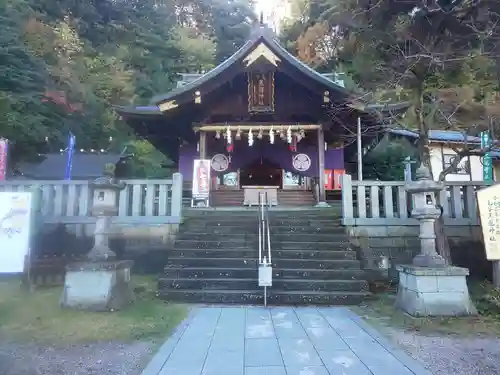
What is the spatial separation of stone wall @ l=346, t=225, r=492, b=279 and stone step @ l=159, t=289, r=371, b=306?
1.60 m

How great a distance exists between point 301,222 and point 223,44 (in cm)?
3134

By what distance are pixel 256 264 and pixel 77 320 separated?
3.51 metres

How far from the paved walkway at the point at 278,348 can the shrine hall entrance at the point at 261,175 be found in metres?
10.7

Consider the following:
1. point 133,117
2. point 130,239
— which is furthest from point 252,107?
point 130,239

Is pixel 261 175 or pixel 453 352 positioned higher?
pixel 261 175

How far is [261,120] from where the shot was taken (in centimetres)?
1339

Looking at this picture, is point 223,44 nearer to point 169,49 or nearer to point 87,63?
point 169,49

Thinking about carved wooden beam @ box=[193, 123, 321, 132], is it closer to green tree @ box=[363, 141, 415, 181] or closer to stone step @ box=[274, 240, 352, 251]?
stone step @ box=[274, 240, 352, 251]

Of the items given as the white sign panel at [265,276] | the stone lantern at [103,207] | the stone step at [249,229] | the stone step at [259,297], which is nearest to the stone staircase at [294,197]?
the stone step at [249,229]

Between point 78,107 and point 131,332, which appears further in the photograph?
point 78,107

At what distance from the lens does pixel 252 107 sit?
12.7 metres

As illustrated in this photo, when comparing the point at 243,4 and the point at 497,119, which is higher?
the point at 243,4

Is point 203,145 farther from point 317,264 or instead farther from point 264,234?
point 317,264

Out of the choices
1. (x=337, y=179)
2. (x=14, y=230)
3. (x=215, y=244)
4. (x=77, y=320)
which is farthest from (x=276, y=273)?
(x=337, y=179)
